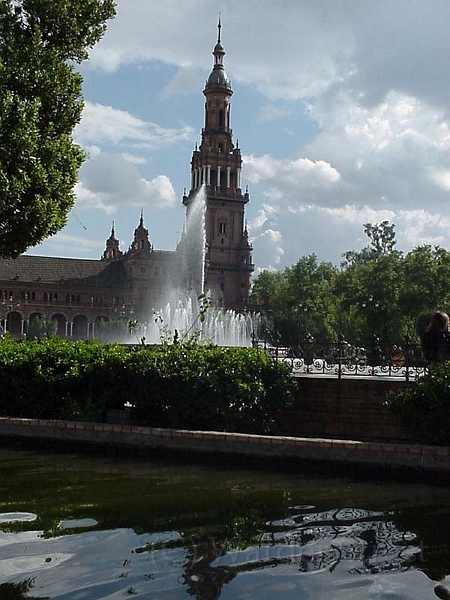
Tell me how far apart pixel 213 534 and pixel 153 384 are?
6.43 metres

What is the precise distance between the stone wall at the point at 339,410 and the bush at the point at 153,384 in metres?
0.92

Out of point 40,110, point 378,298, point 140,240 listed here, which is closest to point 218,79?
point 140,240

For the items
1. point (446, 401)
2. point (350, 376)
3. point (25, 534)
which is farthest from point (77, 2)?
point (25, 534)

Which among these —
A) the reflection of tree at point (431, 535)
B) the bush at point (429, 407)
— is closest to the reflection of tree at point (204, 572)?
the reflection of tree at point (431, 535)

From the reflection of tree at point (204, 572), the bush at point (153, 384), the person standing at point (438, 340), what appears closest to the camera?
the reflection of tree at point (204, 572)

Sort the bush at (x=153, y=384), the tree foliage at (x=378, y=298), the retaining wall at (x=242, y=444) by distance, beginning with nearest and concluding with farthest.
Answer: the retaining wall at (x=242, y=444)
the bush at (x=153, y=384)
the tree foliage at (x=378, y=298)

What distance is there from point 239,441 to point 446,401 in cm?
362

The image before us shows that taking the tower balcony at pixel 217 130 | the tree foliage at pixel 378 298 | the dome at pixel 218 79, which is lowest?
the tree foliage at pixel 378 298

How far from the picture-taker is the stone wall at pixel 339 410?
1547 cm

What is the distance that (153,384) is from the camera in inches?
556

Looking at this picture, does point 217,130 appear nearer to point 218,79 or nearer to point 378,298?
point 218,79

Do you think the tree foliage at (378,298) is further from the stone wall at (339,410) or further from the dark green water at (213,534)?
the dark green water at (213,534)

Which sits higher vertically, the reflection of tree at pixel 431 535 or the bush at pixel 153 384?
the bush at pixel 153 384

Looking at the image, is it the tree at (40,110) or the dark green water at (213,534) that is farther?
the tree at (40,110)
